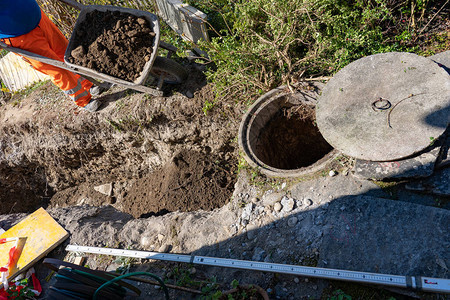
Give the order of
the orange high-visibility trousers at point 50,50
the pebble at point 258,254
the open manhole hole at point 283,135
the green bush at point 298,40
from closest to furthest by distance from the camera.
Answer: the pebble at point 258,254, the open manhole hole at point 283,135, the green bush at point 298,40, the orange high-visibility trousers at point 50,50

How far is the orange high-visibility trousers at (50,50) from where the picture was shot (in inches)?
149

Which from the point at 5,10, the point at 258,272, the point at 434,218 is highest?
the point at 5,10

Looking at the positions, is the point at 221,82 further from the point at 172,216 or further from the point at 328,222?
the point at 328,222

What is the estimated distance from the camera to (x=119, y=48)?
3.69 metres

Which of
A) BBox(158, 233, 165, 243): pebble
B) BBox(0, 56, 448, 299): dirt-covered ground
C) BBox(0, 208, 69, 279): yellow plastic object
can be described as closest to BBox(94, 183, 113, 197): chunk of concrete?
BBox(0, 56, 448, 299): dirt-covered ground

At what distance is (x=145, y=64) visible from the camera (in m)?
3.63

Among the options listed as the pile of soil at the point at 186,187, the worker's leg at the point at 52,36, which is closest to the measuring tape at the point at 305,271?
the pile of soil at the point at 186,187

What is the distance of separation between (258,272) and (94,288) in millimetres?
1349

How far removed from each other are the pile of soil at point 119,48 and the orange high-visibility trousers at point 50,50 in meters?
0.51

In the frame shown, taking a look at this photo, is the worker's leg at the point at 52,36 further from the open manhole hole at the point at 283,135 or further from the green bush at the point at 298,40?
the open manhole hole at the point at 283,135

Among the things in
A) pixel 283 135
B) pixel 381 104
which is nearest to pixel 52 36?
pixel 283 135

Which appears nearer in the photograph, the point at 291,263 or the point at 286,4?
the point at 291,263

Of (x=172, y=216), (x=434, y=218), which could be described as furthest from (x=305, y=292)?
(x=172, y=216)

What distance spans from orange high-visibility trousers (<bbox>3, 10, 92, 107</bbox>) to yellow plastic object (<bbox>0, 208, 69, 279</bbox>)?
1.74 meters
